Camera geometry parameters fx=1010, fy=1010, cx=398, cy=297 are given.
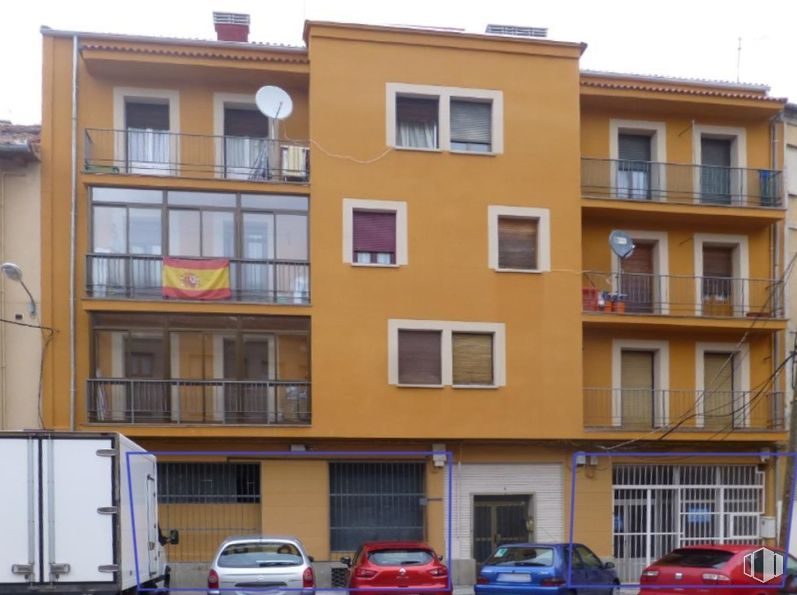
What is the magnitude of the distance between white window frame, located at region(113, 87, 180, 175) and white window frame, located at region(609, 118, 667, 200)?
10768 millimetres

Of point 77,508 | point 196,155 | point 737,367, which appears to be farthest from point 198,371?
point 737,367

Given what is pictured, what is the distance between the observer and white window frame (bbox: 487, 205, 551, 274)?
78.3 ft

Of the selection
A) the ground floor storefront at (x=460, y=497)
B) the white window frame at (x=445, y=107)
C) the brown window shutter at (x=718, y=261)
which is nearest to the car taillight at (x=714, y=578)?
the ground floor storefront at (x=460, y=497)

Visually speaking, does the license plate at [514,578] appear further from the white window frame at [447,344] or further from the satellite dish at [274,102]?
the satellite dish at [274,102]

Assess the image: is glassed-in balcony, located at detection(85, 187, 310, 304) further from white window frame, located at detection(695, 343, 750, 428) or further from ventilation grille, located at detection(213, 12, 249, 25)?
white window frame, located at detection(695, 343, 750, 428)

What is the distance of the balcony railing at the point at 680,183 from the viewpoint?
82.9 ft

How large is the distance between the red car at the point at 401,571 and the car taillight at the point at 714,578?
13.5 ft

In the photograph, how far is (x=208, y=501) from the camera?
2277 centimetres

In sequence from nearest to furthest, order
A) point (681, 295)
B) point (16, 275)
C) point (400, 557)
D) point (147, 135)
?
point (400, 557), point (16, 275), point (147, 135), point (681, 295)

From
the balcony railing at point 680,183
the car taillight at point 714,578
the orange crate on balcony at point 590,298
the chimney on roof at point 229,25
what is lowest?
the car taillight at point 714,578

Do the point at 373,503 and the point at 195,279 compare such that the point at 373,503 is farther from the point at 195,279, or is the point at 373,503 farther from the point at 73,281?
the point at 73,281

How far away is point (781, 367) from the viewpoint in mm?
25578

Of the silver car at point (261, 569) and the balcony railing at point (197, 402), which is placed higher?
the balcony railing at point (197, 402)

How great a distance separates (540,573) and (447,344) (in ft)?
24.6
